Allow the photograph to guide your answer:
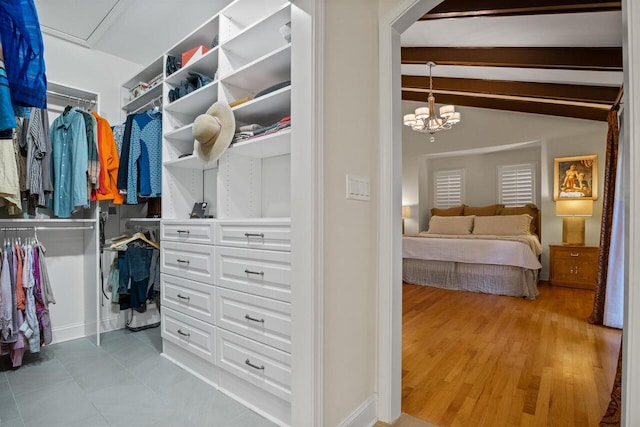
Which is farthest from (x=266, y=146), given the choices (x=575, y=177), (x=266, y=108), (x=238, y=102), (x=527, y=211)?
(x=527, y=211)

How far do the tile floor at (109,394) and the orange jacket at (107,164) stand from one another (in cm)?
125

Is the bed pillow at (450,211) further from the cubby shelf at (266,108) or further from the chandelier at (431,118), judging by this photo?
the cubby shelf at (266,108)

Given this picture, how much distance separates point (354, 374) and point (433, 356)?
1164mm

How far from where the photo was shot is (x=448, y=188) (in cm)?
664

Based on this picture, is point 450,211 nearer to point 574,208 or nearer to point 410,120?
point 574,208

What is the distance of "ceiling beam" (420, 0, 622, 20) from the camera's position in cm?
216

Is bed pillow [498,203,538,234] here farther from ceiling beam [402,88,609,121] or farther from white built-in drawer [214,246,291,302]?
white built-in drawer [214,246,291,302]

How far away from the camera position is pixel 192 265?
2.09 m

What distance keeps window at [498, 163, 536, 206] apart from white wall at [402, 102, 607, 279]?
0.43m

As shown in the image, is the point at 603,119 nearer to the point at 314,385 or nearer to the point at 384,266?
the point at 384,266

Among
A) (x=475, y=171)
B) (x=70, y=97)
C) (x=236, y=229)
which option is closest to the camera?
(x=236, y=229)

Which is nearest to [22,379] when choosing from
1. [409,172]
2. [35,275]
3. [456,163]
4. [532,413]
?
[35,275]

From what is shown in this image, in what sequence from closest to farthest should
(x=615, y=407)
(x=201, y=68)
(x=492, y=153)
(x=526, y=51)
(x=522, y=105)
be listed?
1. (x=615, y=407)
2. (x=201, y=68)
3. (x=526, y=51)
4. (x=522, y=105)
5. (x=492, y=153)

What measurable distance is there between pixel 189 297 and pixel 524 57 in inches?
148
